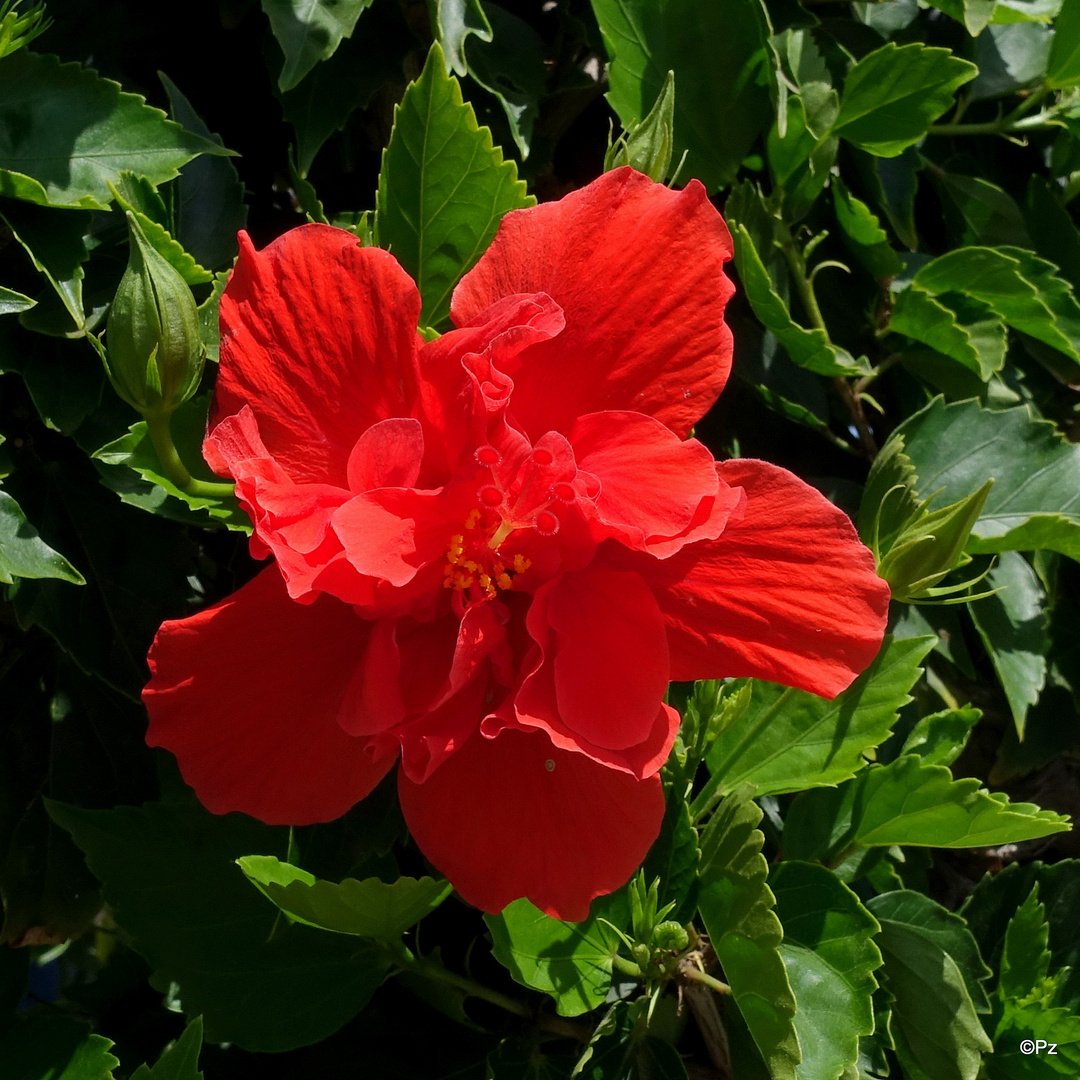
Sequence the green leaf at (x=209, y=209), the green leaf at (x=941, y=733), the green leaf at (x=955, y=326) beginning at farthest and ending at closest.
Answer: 1. the green leaf at (x=955, y=326)
2. the green leaf at (x=941, y=733)
3. the green leaf at (x=209, y=209)

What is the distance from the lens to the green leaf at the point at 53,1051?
94 centimetres

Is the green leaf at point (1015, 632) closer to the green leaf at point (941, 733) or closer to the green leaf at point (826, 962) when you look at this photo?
the green leaf at point (941, 733)

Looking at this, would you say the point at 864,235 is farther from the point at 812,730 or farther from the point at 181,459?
the point at 181,459

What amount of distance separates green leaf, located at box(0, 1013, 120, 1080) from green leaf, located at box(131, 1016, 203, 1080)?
15cm

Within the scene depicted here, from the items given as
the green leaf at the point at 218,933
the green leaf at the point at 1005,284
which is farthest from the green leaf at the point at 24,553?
the green leaf at the point at 1005,284

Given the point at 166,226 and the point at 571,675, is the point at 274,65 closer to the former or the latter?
the point at 166,226

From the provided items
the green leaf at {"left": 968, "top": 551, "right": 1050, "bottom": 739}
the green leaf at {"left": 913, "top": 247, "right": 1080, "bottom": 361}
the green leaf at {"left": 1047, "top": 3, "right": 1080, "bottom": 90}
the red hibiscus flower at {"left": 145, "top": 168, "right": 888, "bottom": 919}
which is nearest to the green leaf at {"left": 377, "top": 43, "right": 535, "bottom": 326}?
the red hibiscus flower at {"left": 145, "top": 168, "right": 888, "bottom": 919}

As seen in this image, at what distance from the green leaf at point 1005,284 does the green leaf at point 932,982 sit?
0.62m

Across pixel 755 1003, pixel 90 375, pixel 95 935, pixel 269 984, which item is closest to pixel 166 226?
pixel 90 375

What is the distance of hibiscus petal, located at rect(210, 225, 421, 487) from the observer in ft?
2.38

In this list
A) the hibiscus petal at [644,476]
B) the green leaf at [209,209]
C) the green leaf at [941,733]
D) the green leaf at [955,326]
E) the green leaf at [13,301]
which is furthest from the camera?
the green leaf at [955,326]

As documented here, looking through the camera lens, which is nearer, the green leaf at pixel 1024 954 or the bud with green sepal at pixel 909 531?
the bud with green sepal at pixel 909 531

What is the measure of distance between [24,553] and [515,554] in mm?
363

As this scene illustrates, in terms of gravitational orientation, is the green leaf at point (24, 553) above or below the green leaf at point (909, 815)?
above
